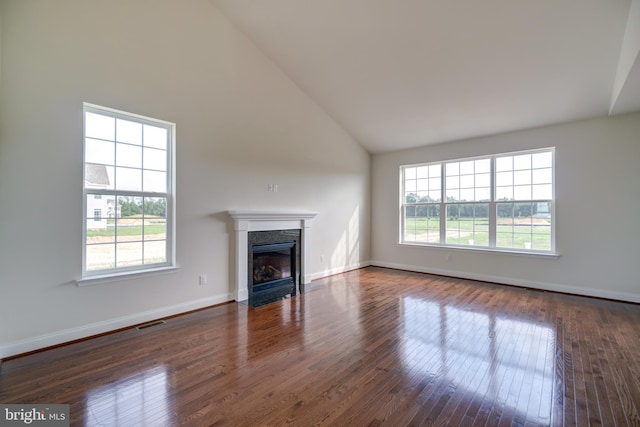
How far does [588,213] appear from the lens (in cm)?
435

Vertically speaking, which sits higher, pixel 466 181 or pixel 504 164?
pixel 504 164

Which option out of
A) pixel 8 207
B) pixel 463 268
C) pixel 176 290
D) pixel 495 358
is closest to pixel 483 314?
pixel 495 358

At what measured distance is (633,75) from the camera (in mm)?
2994

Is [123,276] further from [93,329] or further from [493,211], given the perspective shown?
[493,211]

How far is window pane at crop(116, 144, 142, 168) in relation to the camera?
319 centimetres

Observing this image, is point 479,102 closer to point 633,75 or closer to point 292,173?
point 633,75

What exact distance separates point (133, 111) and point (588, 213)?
20.9 ft

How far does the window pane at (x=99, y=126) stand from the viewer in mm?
2975

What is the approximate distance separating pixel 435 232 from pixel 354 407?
475 cm

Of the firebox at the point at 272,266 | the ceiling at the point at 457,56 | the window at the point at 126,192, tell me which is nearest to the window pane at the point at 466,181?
the ceiling at the point at 457,56

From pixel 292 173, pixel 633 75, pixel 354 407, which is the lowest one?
pixel 354 407

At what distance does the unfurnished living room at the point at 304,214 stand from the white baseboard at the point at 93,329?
17mm

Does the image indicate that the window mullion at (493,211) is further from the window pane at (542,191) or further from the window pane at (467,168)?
the window pane at (542,191)

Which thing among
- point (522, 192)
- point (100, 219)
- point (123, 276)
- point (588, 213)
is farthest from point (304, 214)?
point (588, 213)
